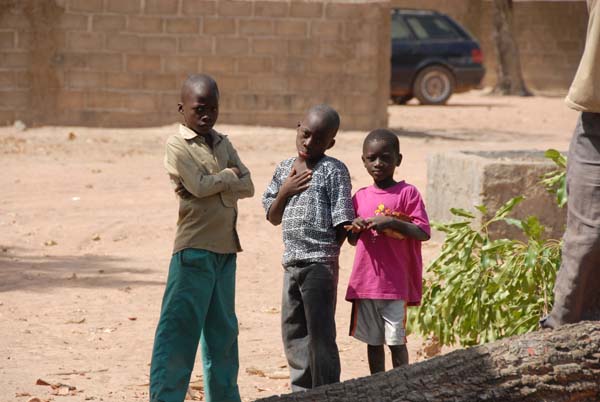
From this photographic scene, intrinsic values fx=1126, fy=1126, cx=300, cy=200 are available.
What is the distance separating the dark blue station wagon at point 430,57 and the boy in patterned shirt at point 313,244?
1605 centimetres

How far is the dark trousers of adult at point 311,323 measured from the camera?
14.3ft

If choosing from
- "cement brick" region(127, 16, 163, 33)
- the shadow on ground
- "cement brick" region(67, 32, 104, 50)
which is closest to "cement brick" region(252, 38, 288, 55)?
"cement brick" region(127, 16, 163, 33)

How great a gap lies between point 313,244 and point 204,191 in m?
0.48

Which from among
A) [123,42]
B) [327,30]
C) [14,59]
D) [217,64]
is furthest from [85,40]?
[327,30]

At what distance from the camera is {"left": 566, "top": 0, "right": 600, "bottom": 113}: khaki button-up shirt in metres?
3.98

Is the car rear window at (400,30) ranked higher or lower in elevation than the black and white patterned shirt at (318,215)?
higher

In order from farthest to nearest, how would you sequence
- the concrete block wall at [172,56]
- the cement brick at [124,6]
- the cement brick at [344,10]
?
the cement brick at [344,10] → the concrete block wall at [172,56] → the cement brick at [124,6]

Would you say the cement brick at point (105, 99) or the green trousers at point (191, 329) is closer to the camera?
the green trousers at point (191, 329)

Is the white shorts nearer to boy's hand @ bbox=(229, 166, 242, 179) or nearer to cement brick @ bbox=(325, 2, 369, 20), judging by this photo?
boy's hand @ bbox=(229, 166, 242, 179)

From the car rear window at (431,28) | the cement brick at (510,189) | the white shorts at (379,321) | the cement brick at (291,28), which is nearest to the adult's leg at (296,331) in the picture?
the white shorts at (379,321)

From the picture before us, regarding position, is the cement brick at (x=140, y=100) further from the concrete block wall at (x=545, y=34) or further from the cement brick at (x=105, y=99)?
the concrete block wall at (x=545, y=34)

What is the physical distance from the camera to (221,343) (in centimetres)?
445

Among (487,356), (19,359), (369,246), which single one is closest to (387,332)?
(369,246)

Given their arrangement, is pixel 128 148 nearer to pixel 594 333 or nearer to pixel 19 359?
pixel 19 359
